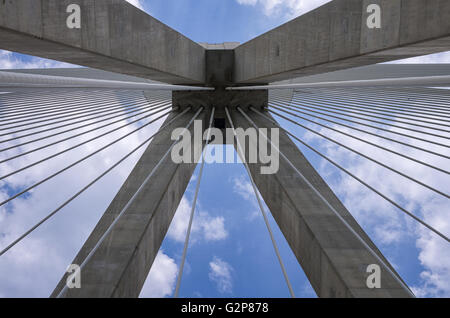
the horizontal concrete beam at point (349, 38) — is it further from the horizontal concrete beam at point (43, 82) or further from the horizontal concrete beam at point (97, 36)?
the horizontal concrete beam at point (43, 82)

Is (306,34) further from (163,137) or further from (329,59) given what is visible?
(163,137)

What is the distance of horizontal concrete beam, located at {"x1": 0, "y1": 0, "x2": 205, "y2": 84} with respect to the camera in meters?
3.87

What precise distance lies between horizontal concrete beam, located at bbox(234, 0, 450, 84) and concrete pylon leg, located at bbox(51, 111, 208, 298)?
3316mm

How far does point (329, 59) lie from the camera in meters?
6.13

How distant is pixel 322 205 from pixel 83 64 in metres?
4.54

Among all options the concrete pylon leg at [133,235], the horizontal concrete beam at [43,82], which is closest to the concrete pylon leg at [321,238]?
the concrete pylon leg at [133,235]

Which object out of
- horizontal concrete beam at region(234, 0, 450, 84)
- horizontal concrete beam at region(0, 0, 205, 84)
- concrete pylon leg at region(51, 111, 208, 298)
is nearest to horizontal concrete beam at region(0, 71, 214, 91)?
horizontal concrete beam at region(0, 0, 205, 84)

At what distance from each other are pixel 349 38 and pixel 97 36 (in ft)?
12.9

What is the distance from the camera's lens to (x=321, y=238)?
15.3 ft

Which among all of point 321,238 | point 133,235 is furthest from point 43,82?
point 321,238

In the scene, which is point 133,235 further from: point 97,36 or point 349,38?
point 349,38

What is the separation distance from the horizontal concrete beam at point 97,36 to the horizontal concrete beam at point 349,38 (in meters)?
2.48

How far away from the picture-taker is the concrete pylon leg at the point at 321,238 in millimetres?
3941
